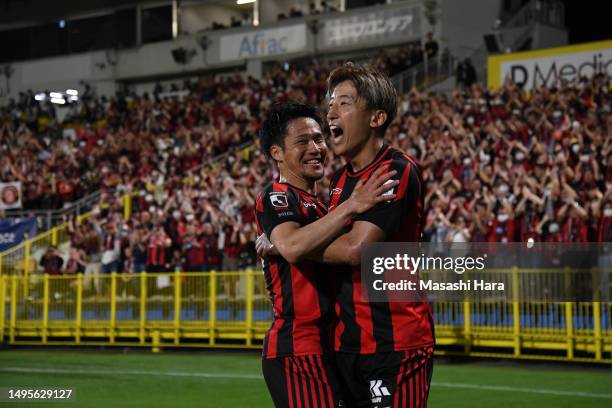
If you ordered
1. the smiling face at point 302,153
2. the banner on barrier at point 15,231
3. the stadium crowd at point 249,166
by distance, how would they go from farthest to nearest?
the banner on barrier at point 15,231, the stadium crowd at point 249,166, the smiling face at point 302,153

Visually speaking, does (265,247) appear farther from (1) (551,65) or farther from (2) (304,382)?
(1) (551,65)

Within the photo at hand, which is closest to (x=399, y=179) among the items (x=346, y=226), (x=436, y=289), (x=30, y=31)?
(x=346, y=226)

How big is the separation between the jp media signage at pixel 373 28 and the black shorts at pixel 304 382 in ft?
97.3

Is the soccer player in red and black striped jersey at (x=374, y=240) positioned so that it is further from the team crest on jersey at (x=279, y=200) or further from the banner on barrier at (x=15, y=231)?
the banner on barrier at (x=15, y=231)

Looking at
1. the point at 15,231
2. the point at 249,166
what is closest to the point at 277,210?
the point at 249,166

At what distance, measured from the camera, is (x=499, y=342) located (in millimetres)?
14641

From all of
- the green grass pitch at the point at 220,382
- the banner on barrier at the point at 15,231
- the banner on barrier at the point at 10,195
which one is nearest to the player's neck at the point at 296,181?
the green grass pitch at the point at 220,382

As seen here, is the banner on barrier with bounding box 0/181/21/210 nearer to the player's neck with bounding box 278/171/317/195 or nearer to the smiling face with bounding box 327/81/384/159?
the player's neck with bounding box 278/171/317/195

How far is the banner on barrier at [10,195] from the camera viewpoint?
1094 inches

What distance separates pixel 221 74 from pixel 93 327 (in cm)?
2128

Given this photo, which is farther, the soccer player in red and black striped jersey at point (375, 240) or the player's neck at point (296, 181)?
the player's neck at point (296, 181)

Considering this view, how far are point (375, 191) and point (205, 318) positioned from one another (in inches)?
558

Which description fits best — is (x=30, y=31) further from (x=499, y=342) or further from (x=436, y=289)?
(x=436, y=289)

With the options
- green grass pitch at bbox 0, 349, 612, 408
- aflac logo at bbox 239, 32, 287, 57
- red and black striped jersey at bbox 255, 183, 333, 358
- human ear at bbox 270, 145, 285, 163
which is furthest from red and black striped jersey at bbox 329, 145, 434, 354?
aflac logo at bbox 239, 32, 287, 57
